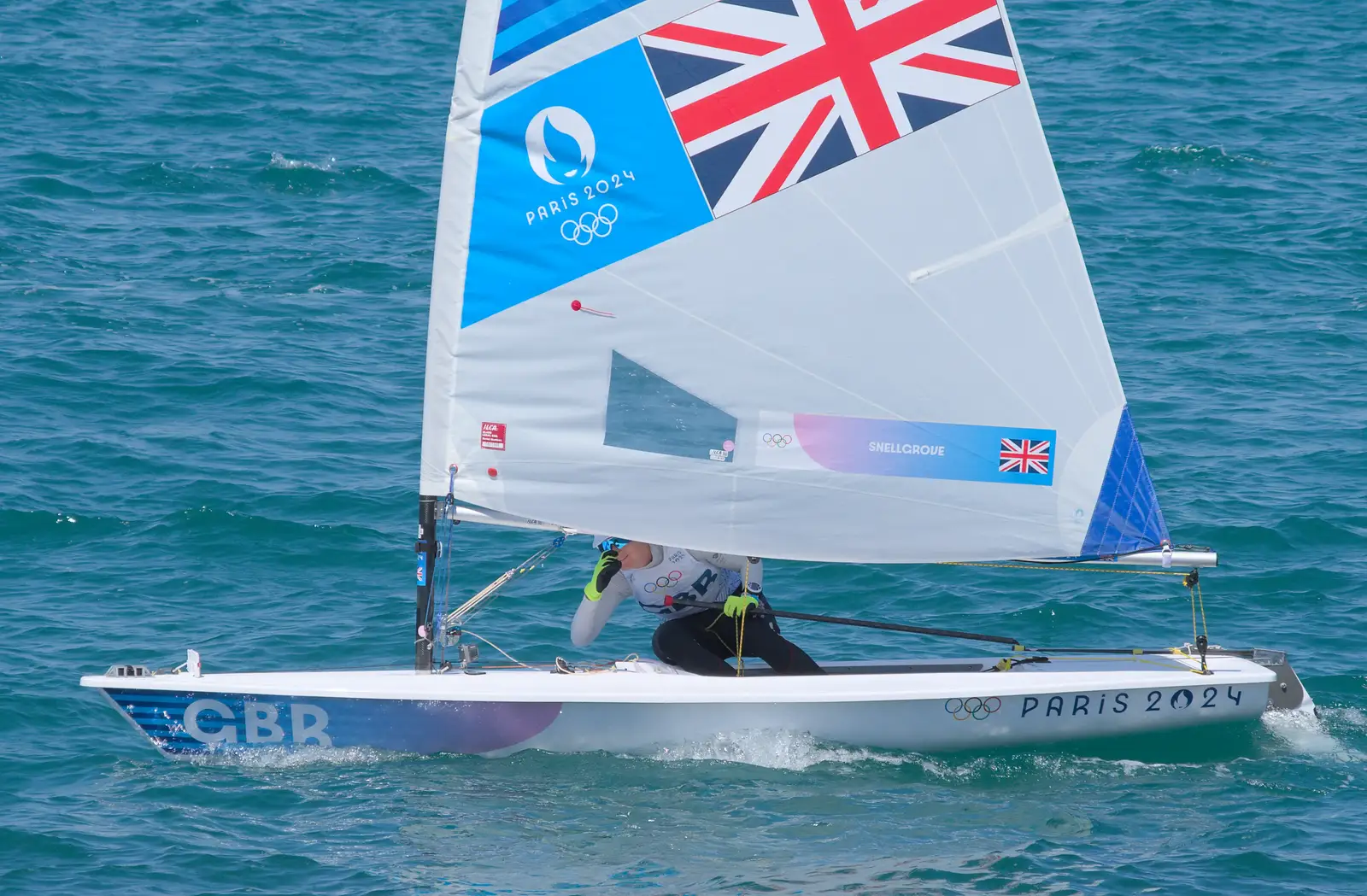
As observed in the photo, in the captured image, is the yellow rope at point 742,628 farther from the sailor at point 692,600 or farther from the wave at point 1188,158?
the wave at point 1188,158

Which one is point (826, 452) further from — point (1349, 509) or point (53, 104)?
point (53, 104)

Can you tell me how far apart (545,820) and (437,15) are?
82.1 feet

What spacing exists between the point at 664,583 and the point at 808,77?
350 cm

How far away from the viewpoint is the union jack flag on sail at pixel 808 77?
1027cm

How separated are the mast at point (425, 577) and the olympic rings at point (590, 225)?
1.88 metres

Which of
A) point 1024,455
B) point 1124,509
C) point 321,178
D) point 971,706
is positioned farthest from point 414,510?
point 321,178

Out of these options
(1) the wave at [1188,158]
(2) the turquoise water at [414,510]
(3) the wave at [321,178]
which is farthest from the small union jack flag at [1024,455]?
(1) the wave at [1188,158]

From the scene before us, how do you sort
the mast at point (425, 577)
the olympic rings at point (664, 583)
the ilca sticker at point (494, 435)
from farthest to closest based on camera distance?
the olympic rings at point (664, 583)
the mast at point (425, 577)
the ilca sticker at point (494, 435)

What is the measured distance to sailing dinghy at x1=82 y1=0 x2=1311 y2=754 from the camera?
1033 cm

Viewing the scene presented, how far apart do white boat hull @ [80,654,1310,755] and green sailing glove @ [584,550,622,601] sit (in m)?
0.57

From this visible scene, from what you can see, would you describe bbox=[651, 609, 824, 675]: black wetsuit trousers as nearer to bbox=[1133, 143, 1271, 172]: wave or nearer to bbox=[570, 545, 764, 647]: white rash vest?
bbox=[570, 545, 764, 647]: white rash vest

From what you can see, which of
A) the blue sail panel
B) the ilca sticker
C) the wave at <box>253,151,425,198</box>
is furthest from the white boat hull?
the wave at <box>253,151,425,198</box>

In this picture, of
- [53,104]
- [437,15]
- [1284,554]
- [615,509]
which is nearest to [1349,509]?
[1284,554]

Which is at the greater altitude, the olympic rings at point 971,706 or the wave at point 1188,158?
the wave at point 1188,158
